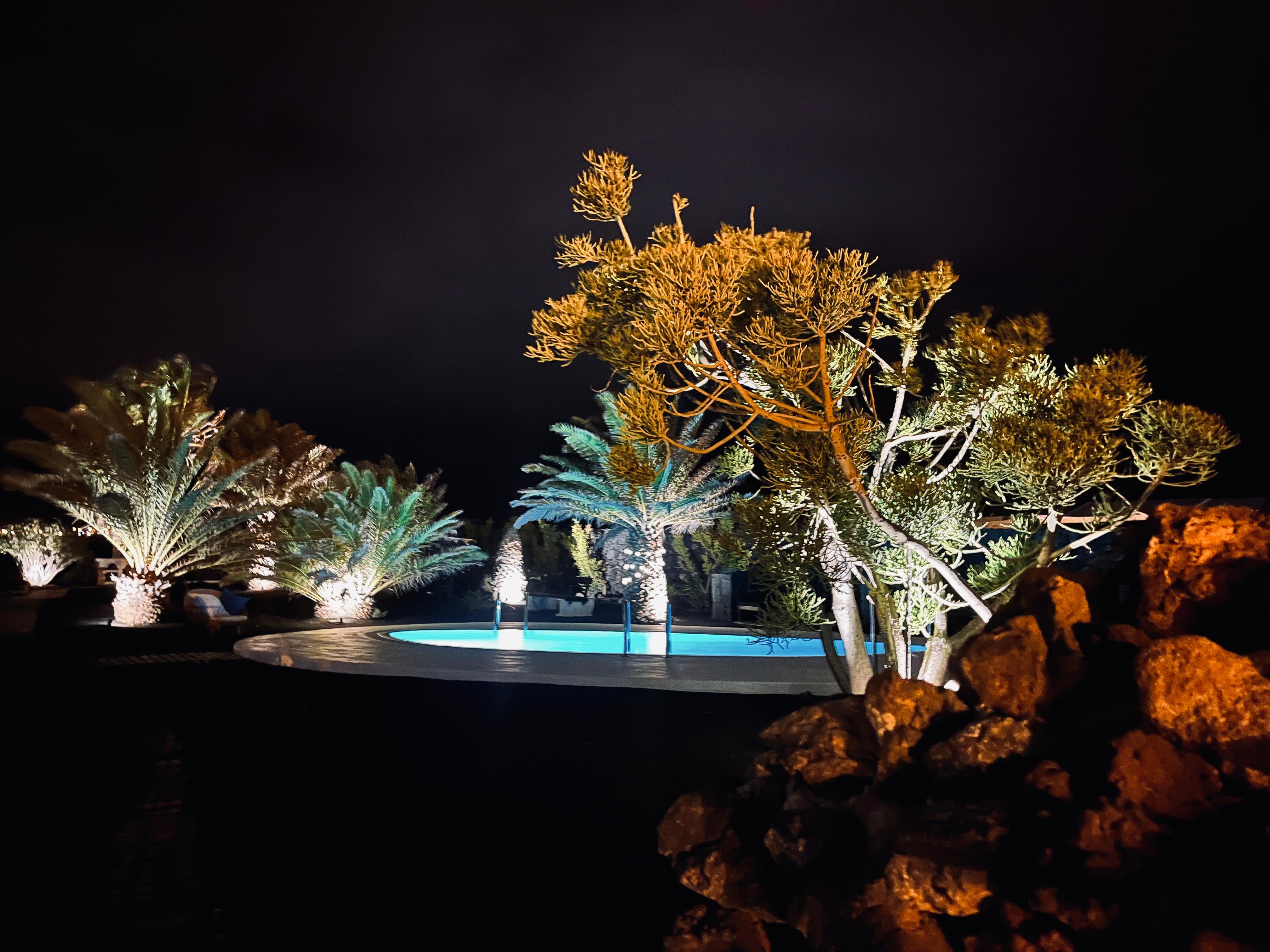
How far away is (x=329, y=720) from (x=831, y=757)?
4.91 metres

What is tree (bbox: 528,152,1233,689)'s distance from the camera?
14.4ft

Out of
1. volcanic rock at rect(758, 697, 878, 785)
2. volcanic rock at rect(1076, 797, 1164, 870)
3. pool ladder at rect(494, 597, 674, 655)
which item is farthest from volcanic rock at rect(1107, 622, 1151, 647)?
pool ladder at rect(494, 597, 674, 655)

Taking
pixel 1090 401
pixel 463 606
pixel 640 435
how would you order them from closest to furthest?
pixel 640 435, pixel 1090 401, pixel 463 606

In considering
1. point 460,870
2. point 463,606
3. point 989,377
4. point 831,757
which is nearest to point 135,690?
point 460,870

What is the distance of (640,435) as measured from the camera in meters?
4.39

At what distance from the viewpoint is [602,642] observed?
1458 centimetres

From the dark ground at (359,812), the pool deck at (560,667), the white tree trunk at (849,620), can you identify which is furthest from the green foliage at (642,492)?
the white tree trunk at (849,620)

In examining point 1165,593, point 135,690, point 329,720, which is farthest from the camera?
point 135,690

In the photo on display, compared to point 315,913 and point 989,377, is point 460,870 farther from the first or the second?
point 989,377

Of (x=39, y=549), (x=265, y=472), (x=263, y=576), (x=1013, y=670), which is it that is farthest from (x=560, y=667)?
(x=39, y=549)

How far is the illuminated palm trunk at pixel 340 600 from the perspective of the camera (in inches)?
769

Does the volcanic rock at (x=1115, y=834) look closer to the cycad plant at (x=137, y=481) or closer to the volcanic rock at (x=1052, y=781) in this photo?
the volcanic rock at (x=1052, y=781)

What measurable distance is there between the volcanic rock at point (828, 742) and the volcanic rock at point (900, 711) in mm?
153

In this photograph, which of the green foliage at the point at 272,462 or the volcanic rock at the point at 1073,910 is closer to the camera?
the volcanic rock at the point at 1073,910
